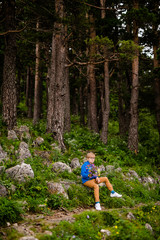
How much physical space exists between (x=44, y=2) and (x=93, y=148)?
7471mm

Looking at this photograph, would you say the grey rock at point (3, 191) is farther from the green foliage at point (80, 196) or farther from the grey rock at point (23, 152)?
the grey rock at point (23, 152)

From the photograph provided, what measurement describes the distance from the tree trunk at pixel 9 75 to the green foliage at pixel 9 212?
5.26 metres

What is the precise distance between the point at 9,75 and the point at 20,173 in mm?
5234

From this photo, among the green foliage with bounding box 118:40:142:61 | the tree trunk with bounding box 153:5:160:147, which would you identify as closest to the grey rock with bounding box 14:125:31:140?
the green foliage with bounding box 118:40:142:61

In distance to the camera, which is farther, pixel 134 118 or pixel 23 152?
Answer: pixel 134 118

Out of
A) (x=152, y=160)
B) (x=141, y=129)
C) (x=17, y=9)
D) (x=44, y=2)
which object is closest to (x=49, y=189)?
(x=152, y=160)

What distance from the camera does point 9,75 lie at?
31.0ft

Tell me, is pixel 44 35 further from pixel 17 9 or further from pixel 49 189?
pixel 49 189

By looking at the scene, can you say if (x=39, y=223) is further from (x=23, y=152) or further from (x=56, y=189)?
(x=23, y=152)

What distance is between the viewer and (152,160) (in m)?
11.7

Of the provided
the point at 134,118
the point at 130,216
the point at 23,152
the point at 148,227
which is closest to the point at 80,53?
the point at 134,118

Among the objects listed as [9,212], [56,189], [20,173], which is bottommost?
[56,189]

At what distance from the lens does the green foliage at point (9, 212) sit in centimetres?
422

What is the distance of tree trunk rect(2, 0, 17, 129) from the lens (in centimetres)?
937
